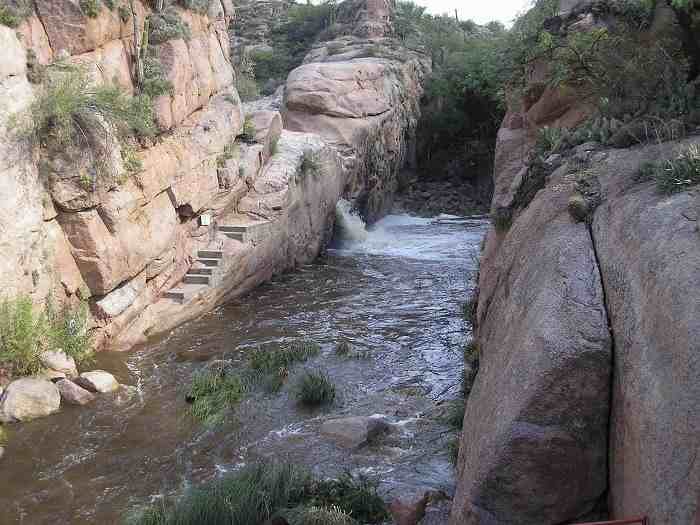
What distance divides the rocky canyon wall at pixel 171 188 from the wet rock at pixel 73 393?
128 centimetres

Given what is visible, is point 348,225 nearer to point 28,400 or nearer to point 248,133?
point 248,133

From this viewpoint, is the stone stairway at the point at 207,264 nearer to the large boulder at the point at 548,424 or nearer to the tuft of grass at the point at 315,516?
the tuft of grass at the point at 315,516

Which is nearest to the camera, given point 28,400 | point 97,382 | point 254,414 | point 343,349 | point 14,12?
point 28,400

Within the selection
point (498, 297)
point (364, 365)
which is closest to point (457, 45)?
point (364, 365)

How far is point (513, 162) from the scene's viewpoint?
399 inches

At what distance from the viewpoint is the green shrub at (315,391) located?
306 inches

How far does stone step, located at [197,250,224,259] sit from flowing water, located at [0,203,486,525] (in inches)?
38.2

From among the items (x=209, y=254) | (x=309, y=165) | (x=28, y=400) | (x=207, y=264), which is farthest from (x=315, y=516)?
(x=309, y=165)

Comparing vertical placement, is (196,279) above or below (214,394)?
above

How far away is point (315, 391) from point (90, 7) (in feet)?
22.6

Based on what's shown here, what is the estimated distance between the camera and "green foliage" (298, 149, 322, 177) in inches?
641

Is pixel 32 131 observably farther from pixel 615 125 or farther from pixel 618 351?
pixel 618 351

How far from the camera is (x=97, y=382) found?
26.9ft

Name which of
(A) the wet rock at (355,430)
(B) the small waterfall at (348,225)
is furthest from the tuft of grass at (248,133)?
(A) the wet rock at (355,430)
